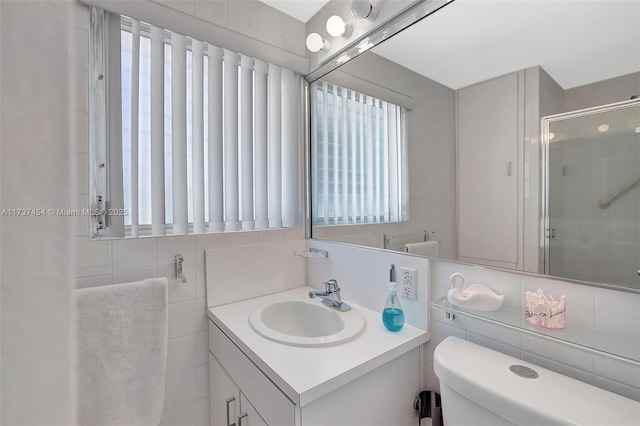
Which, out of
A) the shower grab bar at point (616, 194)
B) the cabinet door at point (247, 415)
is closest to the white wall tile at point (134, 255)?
the cabinet door at point (247, 415)

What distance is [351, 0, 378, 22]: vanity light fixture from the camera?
1.21 m

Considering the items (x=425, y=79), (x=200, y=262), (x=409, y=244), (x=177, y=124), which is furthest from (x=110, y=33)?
(x=409, y=244)

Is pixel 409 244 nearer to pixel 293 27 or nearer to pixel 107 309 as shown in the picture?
pixel 107 309

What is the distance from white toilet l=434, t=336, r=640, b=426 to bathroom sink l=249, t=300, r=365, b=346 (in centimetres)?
35

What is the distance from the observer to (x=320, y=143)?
1624mm

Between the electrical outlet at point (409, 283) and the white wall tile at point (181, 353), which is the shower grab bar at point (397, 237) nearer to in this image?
the electrical outlet at point (409, 283)

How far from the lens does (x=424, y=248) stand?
3.54 feet

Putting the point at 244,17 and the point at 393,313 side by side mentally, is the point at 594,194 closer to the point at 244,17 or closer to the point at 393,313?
the point at 393,313

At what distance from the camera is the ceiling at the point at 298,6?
1.48 m

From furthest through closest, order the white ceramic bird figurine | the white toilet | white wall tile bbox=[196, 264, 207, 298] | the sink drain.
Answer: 1. white wall tile bbox=[196, 264, 207, 298]
2. the white ceramic bird figurine
3. the sink drain
4. the white toilet

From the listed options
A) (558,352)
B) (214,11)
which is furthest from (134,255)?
(558,352)

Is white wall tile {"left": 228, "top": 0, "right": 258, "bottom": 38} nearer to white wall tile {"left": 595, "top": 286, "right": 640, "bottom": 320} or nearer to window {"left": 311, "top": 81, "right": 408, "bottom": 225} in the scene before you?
window {"left": 311, "top": 81, "right": 408, "bottom": 225}

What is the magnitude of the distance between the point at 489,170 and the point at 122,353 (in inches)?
56.8

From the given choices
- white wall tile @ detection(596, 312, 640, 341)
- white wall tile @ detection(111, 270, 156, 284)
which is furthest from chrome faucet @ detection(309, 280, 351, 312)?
white wall tile @ detection(596, 312, 640, 341)
